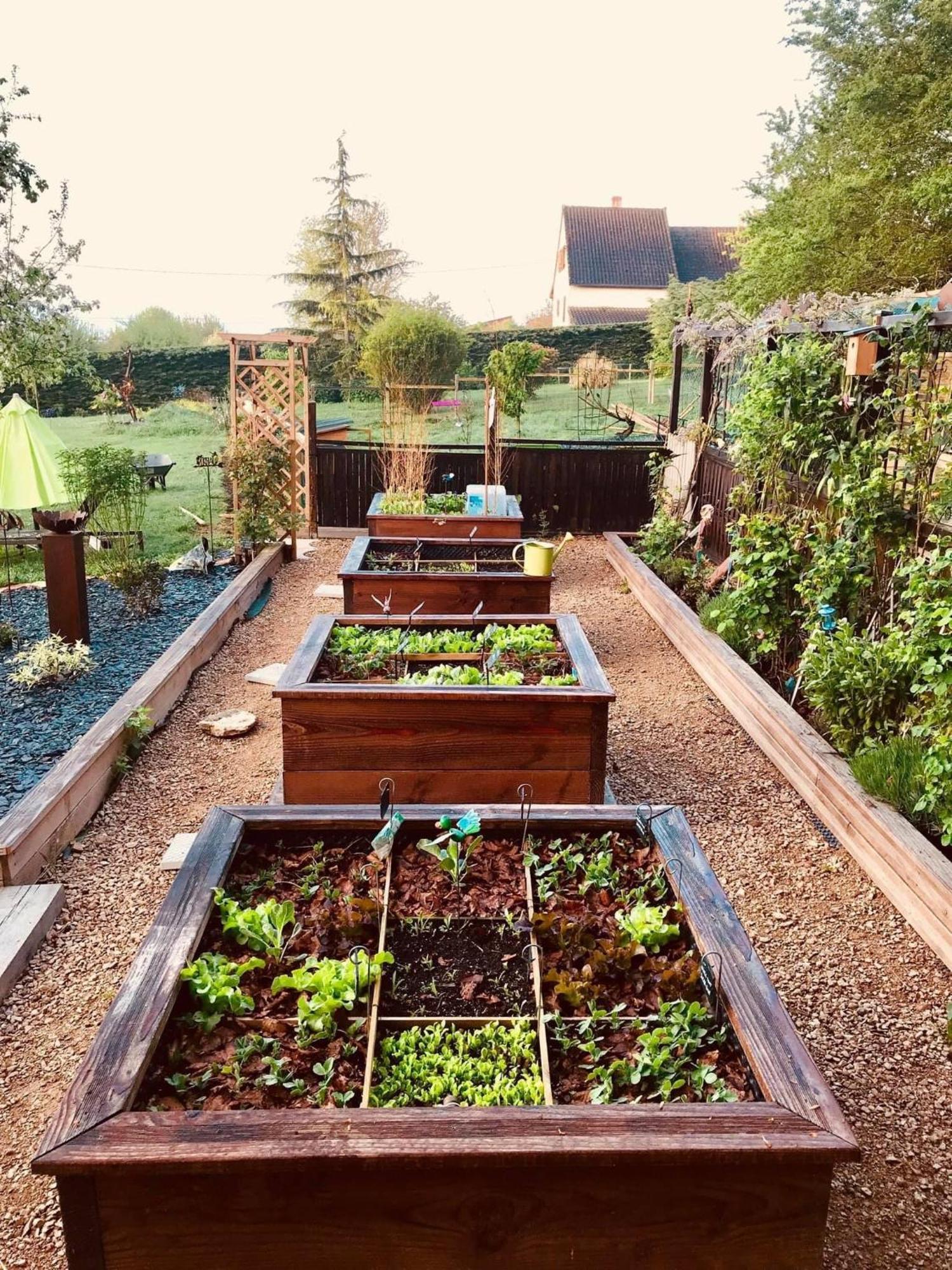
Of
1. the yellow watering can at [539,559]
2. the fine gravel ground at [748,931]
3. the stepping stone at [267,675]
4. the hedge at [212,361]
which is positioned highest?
the hedge at [212,361]

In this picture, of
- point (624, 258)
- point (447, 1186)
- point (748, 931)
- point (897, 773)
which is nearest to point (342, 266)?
point (624, 258)

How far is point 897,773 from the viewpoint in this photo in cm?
328

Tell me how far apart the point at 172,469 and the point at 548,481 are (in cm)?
620

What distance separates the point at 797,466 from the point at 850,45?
18.3 m

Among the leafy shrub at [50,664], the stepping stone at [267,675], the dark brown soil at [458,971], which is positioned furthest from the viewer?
the stepping stone at [267,675]

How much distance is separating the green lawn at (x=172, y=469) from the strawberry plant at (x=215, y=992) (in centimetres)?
587

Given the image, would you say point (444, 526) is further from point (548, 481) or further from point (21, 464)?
point (548, 481)

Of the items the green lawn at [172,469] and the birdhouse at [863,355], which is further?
the green lawn at [172,469]

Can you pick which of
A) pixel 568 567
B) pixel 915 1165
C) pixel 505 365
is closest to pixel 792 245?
pixel 505 365

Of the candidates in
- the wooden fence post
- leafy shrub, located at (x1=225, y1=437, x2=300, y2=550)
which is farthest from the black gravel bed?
the wooden fence post

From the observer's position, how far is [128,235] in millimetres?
34406

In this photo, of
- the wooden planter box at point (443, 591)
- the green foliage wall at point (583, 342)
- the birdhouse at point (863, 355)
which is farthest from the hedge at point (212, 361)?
the birdhouse at point (863, 355)

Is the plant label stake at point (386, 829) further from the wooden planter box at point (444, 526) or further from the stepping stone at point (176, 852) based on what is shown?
the wooden planter box at point (444, 526)

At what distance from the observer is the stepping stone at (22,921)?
2.57 m
